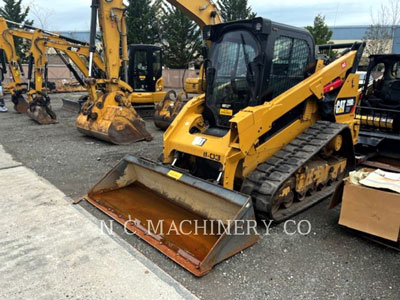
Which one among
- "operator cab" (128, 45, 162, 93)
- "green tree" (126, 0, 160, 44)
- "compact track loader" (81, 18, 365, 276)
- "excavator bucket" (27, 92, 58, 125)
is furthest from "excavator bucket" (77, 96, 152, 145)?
"green tree" (126, 0, 160, 44)

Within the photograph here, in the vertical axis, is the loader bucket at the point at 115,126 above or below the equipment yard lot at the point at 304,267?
above

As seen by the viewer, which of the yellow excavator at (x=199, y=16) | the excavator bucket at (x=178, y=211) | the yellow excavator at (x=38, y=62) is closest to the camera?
the excavator bucket at (x=178, y=211)

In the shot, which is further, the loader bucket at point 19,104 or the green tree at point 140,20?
the green tree at point 140,20

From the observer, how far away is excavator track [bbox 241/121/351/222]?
12.6 ft

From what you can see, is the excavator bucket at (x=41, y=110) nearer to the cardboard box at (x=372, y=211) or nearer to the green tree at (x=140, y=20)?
the cardboard box at (x=372, y=211)

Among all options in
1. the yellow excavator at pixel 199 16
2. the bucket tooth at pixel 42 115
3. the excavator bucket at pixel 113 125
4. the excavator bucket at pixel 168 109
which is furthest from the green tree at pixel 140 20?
the yellow excavator at pixel 199 16

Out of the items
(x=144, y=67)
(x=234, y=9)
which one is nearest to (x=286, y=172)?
(x=144, y=67)

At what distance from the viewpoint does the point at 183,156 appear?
4.89 meters

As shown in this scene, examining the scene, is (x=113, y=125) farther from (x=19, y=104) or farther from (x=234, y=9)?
(x=234, y=9)

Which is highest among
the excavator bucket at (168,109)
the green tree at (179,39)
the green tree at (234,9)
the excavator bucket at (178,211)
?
the green tree at (234,9)

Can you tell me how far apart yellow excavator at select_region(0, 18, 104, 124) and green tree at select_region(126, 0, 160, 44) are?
46.6 feet

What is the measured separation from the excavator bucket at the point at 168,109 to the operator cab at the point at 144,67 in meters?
2.46

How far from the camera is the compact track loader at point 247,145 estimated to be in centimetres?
380

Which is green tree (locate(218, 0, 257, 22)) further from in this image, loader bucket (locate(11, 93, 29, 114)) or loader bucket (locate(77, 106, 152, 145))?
loader bucket (locate(77, 106, 152, 145))
